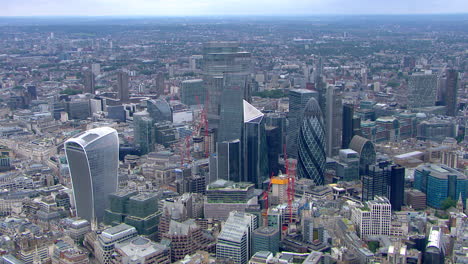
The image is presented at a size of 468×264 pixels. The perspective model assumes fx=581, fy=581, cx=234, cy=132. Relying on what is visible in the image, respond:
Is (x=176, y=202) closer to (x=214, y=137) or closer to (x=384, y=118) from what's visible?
(x=214, y=137)

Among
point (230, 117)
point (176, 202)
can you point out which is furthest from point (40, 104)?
point (176, 202)

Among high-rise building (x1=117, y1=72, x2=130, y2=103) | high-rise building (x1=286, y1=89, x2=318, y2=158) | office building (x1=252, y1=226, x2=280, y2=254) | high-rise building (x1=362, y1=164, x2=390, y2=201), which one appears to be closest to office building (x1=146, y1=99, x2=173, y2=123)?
high-rise building (x1=117, y1=72, x2=130, y2=103)

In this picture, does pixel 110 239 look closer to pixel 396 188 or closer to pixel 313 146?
pixel 313 146

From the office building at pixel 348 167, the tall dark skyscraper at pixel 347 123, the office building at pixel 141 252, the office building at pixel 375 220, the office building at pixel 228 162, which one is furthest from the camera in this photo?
the tall dark skyscraper at pixel 347 123

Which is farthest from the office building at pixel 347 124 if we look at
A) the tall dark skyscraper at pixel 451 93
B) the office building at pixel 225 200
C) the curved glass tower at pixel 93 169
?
the tall dark skyscraper at pixel 451 93

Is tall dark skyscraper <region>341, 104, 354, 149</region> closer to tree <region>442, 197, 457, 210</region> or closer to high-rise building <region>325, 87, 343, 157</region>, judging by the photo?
high-rise building <region>325, 87, 343, 157</region>

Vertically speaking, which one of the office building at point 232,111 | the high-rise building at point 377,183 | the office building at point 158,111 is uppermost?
the office building at point 232,111

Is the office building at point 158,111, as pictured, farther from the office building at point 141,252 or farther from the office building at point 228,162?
the office building at point 141,252

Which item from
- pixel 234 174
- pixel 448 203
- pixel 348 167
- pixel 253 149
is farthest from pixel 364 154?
pixel 234 174
